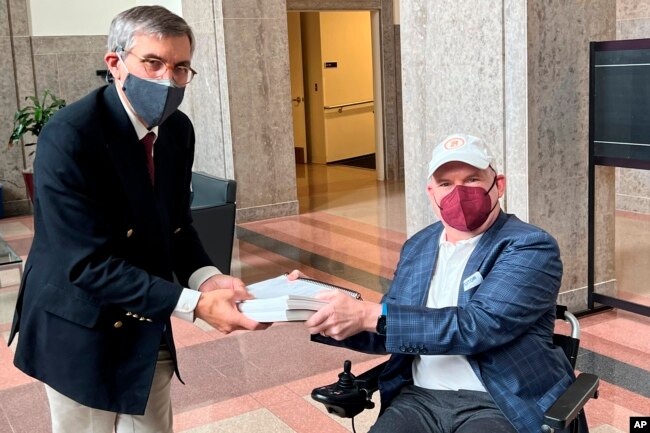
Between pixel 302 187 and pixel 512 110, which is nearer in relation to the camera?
pixel 512 110

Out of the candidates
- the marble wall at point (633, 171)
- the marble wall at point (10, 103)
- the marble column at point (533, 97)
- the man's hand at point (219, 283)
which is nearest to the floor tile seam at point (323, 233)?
the marble column at point (533, 97)

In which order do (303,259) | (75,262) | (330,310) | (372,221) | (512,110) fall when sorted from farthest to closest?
(372,221) → (303,259) → (512,110) → (330,310) → (75,262)

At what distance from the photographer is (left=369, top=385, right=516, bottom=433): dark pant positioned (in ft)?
7.00

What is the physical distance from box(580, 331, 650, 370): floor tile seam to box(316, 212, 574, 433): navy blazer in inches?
82.2

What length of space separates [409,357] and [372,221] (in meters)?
6.11

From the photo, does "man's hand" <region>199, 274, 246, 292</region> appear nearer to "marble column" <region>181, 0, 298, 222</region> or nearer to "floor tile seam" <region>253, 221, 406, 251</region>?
"floor tile seam" <region>253, 221, 406, 251</region>

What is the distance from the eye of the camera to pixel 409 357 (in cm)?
236

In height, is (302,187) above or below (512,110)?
below

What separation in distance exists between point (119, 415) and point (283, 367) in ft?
7.46

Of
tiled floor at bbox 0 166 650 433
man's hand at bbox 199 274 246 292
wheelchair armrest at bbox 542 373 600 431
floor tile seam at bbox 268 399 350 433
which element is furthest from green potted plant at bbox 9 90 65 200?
wheelchair armrest at bbox 542 373 600 431

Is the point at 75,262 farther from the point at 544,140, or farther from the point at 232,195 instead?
the point at 232,195

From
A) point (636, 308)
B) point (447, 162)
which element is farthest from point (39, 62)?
point (447, 162)

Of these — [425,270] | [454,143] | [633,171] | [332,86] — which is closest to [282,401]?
[425,270]

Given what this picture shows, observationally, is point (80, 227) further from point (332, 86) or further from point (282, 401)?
point (332, 86)
